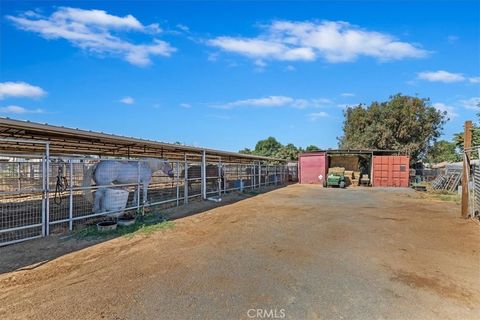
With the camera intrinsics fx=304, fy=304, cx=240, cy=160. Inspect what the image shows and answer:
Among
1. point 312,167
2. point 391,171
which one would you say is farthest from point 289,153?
point 391,171

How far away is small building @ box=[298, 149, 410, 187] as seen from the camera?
24.0 m

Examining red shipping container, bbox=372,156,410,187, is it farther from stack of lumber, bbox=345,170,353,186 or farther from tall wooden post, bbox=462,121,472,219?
tall wooden post, bbox=462,121,472,219

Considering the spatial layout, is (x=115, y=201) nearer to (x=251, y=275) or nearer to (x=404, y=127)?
(x=251, y=275)

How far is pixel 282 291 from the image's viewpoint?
396 centimetres

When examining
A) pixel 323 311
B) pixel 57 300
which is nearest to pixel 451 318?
pixel 323 311

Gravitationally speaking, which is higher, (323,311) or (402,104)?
(402,104)

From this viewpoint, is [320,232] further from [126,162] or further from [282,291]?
[126,162]

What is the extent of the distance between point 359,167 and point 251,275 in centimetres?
2678

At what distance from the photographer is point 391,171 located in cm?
2417

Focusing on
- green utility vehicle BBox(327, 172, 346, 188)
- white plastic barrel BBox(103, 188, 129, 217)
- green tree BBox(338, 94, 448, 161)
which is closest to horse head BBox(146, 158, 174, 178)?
white plastic barrel BBox(103, 188, 129, 217)

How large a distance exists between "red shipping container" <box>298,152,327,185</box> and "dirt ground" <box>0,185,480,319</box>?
18.5 m

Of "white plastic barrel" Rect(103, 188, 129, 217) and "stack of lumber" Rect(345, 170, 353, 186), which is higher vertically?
"white plastic barrel" Rect(103, 188, 129, 217)

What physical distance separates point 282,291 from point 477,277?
3032mm
